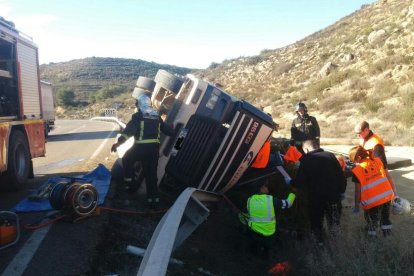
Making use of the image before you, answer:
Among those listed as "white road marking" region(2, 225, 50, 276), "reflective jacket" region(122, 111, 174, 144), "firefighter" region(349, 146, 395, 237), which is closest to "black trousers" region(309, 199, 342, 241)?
"firefighter" region(349, 146, 395, 237)

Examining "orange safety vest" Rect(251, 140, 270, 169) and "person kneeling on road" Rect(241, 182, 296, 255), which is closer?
"person kneeling on road" Rect(241, 182, 296, 255)

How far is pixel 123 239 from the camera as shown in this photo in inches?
209

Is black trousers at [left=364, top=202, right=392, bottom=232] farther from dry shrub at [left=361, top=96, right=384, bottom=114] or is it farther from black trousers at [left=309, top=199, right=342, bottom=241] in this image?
dry shrub at [left=361, top=96, right=384, bottom=114]

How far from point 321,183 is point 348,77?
22.9 meters

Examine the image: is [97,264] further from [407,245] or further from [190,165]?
[407,245]

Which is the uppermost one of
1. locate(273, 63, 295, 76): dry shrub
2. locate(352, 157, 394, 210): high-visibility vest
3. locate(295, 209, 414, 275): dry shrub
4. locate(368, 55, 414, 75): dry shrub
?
locate(368, 55, 414, 75): dry shrub

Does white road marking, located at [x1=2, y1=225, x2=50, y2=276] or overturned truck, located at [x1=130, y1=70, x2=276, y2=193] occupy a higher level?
overturned truck, located at [x1=130, y1=70, x2=276, y2=193]

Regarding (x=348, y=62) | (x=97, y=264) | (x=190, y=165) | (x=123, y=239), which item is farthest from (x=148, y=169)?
(x=348, y=62)

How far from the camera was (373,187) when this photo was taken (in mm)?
5367

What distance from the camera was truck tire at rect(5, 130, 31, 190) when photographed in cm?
757

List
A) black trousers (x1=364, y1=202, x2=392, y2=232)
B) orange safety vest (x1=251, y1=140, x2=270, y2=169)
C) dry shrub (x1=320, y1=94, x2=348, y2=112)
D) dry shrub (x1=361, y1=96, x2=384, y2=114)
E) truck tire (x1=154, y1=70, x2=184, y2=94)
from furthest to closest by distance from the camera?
dry shrub (x1=320, y1=94, x2=348, y2=112), dry shrub (x1=361, y1=96, x2=384, y2=114), truck tire (x1=154, y1=70, x2=184, y2=94), orange safety vest (x1=251, y1=140, x2=270, y2=169), black trousers (x1=364, y1=202, x2=392, y2=232)

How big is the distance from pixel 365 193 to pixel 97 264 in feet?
10.5

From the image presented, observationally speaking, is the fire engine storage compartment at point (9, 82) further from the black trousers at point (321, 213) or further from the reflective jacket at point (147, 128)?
the black trousers at point (321, 213)

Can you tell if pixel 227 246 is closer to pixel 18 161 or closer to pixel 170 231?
pixel 170 231
